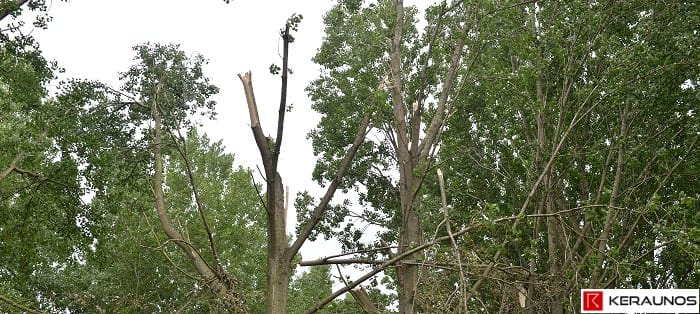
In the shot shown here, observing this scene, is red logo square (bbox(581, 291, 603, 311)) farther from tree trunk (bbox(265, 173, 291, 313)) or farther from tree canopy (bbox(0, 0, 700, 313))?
tree trunk (bbox(265, 173, 291, 313))

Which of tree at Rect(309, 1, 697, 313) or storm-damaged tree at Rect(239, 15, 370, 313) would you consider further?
tree at Rect(309, 1, 697, 313)

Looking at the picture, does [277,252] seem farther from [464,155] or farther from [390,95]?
[464,155]

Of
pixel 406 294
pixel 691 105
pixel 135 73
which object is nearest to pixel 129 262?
pixel 135 73

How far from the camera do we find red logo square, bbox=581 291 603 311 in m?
10.3

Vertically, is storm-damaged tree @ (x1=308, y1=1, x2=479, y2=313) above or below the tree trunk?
above

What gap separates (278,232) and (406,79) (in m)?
9.23

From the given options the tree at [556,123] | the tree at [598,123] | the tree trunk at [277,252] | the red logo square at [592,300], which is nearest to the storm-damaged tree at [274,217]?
the tree trunk at [277,252]

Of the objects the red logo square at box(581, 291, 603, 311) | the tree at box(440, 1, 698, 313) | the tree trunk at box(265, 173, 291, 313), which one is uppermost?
the tree at box(440, 1, 698, 313)

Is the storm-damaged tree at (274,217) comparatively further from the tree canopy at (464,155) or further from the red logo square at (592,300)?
the red logo square at (592,300)

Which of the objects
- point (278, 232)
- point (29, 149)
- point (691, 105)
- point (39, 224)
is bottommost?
point (278, 232)

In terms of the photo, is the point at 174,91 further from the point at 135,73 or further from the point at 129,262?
the point at 129,262

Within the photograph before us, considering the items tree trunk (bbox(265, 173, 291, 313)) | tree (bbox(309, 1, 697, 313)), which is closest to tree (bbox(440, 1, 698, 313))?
tree (bbox(309, 1, 697, 313))

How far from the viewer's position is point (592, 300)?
10.5 meters

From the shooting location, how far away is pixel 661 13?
11.2 meters
